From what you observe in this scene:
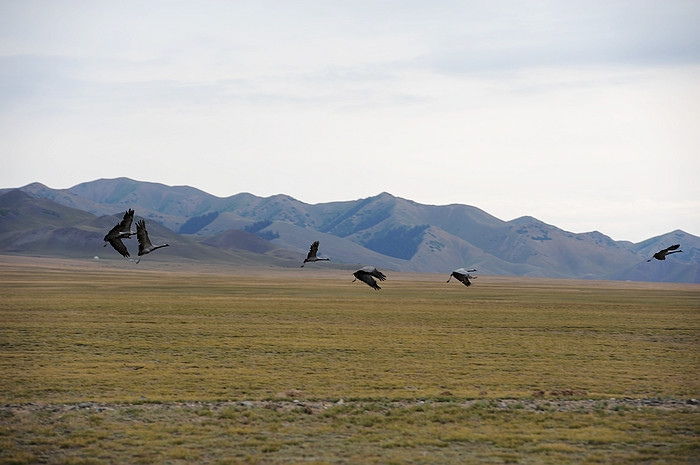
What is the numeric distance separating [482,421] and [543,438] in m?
2.64

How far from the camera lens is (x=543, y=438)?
64.9 feet

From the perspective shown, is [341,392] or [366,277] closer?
[366,277]

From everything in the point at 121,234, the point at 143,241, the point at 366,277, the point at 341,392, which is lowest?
the point at 341,392

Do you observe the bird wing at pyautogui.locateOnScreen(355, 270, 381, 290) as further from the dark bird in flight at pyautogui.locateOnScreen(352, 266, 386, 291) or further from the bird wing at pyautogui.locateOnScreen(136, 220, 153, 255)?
the bird wing at pyautogui.locateOnScreen(136, 220, 153, 255)

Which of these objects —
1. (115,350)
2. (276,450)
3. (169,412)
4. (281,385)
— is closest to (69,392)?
(169,412)

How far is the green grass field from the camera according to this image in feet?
61.2

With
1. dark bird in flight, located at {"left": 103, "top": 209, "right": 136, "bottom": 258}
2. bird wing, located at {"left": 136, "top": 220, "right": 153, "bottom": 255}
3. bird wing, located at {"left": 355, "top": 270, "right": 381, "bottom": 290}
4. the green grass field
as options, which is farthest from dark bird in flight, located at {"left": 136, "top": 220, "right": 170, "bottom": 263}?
bird wing, located at {"left": 355, "top": 270, "right": 381, "bottom": 290}

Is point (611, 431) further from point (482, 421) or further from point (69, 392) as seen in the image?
point (69, 392)

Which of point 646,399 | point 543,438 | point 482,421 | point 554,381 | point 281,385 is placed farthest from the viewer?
point 554,381

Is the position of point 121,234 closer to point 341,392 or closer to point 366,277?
point 366,277

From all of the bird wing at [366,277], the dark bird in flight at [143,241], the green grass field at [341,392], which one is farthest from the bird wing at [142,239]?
the bird wing at [366,277]

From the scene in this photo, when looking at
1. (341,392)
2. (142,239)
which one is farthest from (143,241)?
(341,392)

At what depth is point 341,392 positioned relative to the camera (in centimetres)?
2750

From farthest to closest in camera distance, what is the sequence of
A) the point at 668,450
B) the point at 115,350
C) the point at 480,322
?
the point at 480,322 < the point at 115,350 < the point at 668,450
